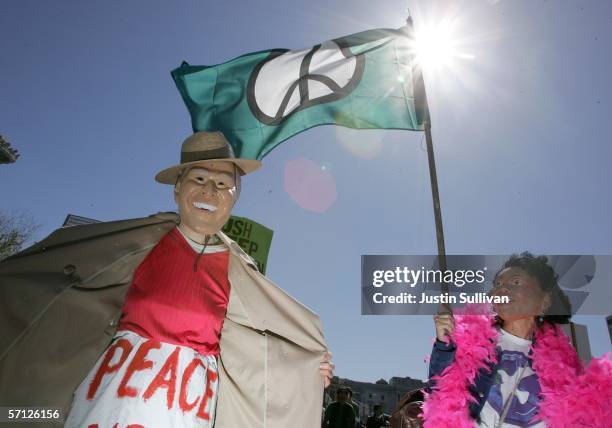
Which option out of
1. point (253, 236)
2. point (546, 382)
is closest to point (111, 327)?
point (546, 382)

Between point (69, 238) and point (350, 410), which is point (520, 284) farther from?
point (350, 410)

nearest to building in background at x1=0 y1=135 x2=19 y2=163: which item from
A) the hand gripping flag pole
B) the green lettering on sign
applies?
the green lettering on sign

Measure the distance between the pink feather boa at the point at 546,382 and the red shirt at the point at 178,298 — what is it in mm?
1298

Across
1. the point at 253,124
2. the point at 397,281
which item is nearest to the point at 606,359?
the point at 397,281

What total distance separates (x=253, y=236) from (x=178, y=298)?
173 inches

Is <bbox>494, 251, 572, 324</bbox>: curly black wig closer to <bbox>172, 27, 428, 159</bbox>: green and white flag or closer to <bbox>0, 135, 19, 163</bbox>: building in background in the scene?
<bbox>172, 27, 428, 159</bbox>: green and white flag

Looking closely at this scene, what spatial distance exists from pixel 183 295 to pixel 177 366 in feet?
1.10

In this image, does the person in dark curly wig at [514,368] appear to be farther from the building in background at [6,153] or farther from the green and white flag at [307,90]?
the building in background at [6,153]

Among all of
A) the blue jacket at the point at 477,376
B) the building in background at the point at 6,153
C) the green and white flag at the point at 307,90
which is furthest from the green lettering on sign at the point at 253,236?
the building in background at the point at 6,153

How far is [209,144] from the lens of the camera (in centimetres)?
260

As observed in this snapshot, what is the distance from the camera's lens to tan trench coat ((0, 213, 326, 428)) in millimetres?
1901

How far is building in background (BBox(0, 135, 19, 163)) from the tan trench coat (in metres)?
18.4

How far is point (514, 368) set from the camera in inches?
107

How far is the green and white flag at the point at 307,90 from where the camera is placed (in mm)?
4473
